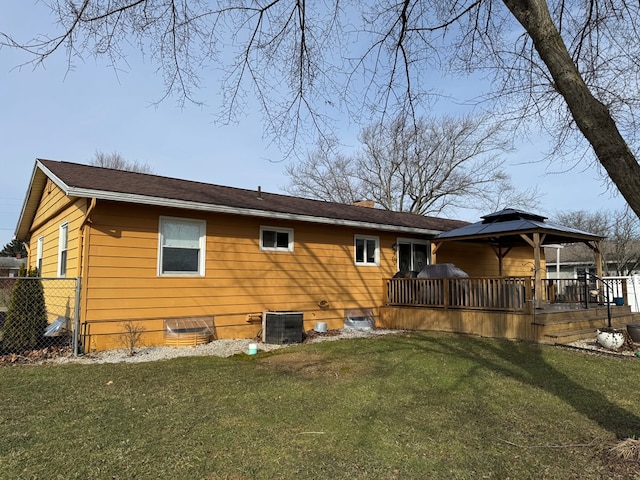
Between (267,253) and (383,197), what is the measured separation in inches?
823

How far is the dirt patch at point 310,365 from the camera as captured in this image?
19.5 feet

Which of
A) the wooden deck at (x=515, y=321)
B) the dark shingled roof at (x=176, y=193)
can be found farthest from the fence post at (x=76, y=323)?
the wooden deck at (x=515, y=321)

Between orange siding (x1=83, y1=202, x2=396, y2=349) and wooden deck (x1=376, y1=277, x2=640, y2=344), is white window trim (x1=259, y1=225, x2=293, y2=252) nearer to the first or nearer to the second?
orange siding (x1=83, y1=202, x2=396, y2=349)

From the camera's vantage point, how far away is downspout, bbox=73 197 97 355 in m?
7.01

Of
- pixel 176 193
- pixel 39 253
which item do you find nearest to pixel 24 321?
→ pixel 176 193

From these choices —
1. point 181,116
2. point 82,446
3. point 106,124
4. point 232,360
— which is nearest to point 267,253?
point 232,360

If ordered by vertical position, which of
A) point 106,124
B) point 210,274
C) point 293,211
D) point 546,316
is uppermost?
point 106,124

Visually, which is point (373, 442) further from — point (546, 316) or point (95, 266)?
point (546, 316)

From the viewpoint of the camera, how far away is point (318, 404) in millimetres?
4496

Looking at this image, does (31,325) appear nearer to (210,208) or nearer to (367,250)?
(210,208)

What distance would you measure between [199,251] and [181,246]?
0.39m

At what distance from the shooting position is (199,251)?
8.76 metres

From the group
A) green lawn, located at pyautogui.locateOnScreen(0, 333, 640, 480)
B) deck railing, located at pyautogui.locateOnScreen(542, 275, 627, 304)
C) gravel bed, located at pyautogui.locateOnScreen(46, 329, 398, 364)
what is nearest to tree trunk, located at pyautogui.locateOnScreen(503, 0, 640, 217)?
green lawn, located at pyautogui.locateOnScreen(0, 333, 640, 480)

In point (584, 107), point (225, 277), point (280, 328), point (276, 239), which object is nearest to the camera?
point (584, 107)
